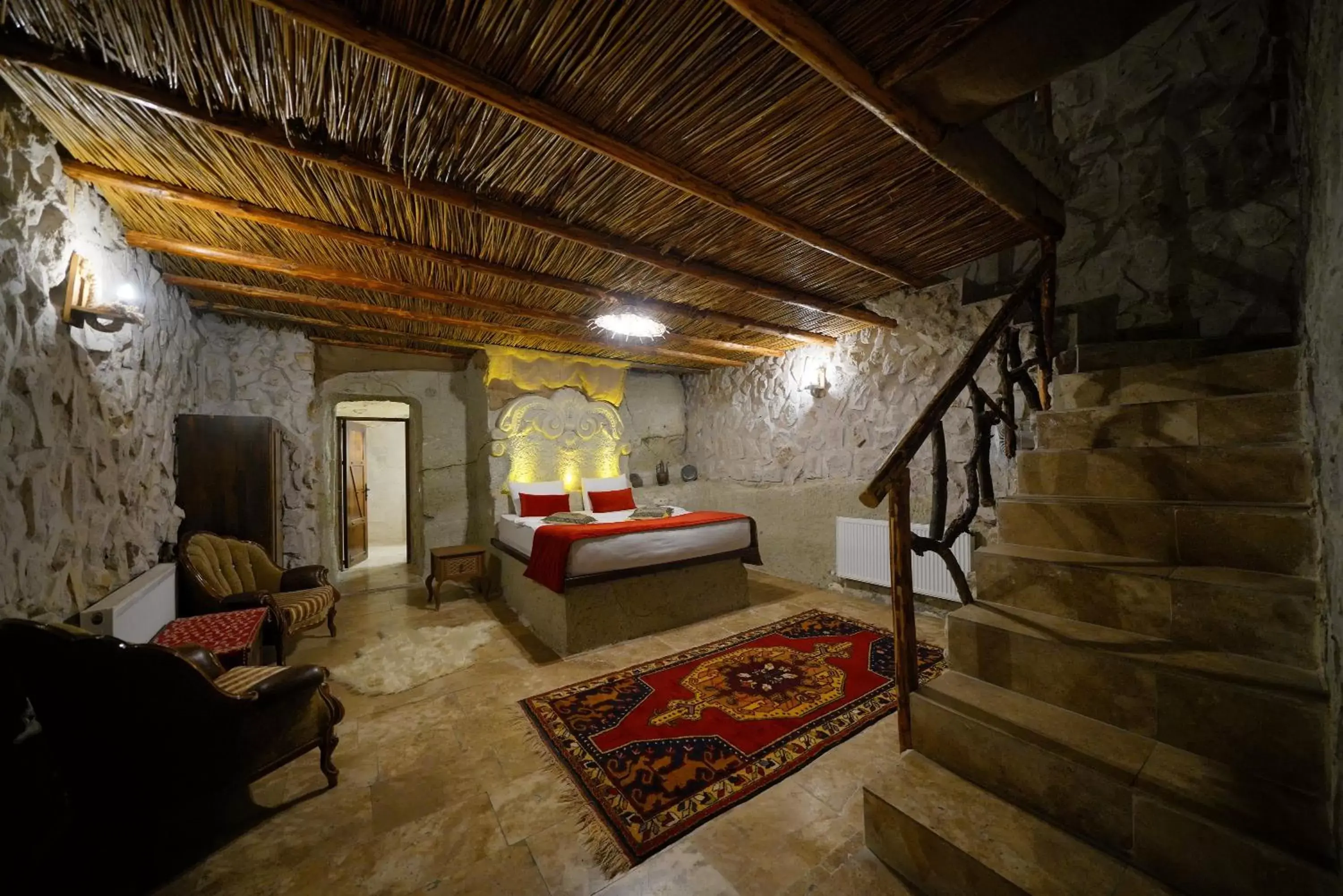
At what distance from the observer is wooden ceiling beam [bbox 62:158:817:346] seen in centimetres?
203

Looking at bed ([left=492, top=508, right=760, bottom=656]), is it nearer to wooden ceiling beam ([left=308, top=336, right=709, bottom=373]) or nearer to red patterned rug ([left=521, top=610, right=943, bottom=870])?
red patterned rug ([left=521, top=610, right=943, bottom=870])

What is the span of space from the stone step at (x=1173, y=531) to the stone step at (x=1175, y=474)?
3.8 inches

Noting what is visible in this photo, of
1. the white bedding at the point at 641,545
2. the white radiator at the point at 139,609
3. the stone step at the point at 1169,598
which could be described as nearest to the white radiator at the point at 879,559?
the white bedding at the point at 641,545

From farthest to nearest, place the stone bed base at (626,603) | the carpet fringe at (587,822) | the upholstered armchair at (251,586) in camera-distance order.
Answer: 1. the stone bed base at (626,603)
2. the upholstered armchair at (251,586)
3. the carpet fringe at (587,822)

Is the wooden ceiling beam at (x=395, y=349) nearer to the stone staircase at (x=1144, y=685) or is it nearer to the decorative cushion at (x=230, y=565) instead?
the decorative cushion at (x=230, y=565)

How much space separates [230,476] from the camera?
3297 mm

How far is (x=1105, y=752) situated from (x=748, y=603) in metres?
3.12

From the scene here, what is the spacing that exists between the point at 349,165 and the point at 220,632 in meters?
2.52

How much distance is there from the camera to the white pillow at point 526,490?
498cm

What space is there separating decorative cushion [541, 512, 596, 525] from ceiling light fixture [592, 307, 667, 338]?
1.81 m

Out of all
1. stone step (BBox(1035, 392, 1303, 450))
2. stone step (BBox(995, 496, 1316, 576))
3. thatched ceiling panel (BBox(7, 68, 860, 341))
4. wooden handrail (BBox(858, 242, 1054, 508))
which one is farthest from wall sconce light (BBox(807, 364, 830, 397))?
stone step (BBox(995, 496, 1316, 576))

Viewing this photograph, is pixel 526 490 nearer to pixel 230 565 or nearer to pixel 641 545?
pixel 641 545

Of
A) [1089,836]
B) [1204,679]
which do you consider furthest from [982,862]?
[1204,679]

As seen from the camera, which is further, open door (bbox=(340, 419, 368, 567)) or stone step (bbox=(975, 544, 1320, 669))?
open door (bbox=(340, 419, 368, 567))
